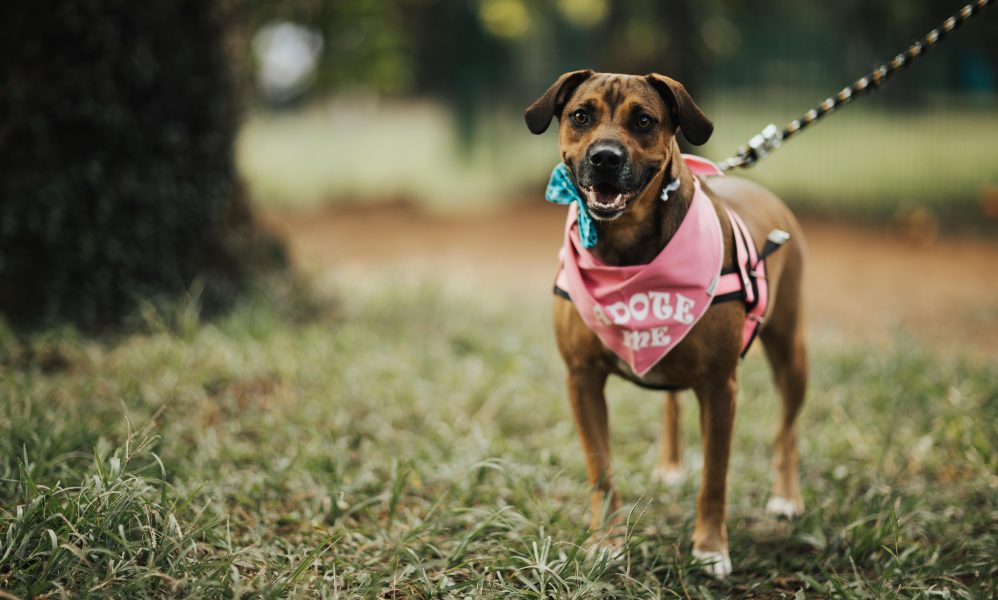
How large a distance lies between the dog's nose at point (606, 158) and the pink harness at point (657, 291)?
38 cm

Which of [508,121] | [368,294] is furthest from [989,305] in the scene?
[508,121]

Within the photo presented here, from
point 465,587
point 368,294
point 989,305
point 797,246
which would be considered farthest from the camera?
point 989,305

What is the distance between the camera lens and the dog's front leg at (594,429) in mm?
3072

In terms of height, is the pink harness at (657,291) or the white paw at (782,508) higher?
the pink harness at (657,291)

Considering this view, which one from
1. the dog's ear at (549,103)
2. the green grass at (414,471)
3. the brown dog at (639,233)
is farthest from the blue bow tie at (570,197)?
the green grass at (414,471)

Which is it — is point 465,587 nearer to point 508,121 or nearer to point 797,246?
point 797,246

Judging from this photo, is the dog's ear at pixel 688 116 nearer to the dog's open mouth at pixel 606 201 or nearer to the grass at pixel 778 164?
the dog's open mouth at pixel 606 201

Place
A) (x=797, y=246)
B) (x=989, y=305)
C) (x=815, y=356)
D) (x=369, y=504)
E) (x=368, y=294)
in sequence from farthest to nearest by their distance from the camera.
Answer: (x=989, y=305) → (x=368, y=294) → (x=815, y=356) → (x=797, y=246) → (x=369, y=504)

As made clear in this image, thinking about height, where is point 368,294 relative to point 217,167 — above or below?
below

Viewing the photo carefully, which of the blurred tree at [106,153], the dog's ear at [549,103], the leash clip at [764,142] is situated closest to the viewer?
the dog's ear at [549,103]

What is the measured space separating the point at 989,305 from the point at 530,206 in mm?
6894

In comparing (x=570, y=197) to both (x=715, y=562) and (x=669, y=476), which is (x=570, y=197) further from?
(x=669, y=476)

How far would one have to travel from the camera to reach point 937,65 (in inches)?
468

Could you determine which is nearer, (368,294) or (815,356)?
(815,356)
